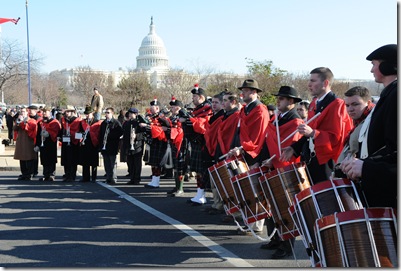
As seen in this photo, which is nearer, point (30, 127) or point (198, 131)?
point (198, 131)

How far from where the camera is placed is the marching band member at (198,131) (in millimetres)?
10266

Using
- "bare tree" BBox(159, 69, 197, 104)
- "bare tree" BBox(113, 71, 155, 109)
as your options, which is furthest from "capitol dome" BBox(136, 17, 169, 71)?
"bare tree" BBox(113, 71, 155, 109)

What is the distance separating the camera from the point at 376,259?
11.1 feet

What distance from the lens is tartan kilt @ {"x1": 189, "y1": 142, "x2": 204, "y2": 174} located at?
10.7 metres

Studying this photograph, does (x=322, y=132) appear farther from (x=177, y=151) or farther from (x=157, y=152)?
(x=157, y=152)

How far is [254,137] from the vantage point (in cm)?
742

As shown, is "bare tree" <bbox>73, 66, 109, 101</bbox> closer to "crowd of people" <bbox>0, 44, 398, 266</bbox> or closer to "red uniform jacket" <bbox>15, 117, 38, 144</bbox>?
"crowd of people" <bbox>0, 44, 398, 266</bbox>

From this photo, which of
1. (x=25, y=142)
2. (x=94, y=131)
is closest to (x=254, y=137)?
(x=94, y=131)

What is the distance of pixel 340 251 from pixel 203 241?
3885 mm

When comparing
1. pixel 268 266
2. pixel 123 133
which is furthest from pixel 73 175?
pixel 268 266

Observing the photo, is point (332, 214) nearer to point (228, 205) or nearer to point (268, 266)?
point (268, 266)

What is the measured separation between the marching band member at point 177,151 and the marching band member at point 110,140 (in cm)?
199

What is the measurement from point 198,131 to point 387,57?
6483 mm

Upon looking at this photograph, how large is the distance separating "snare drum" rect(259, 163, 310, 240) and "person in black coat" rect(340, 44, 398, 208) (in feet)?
4.47
